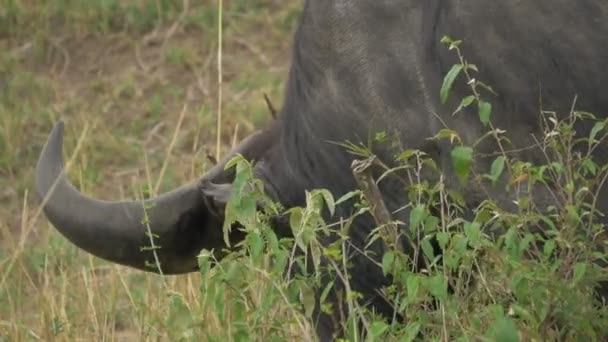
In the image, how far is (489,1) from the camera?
3049mm

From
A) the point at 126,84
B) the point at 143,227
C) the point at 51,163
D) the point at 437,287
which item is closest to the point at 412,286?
the point at 437,287

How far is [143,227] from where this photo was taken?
3477mm

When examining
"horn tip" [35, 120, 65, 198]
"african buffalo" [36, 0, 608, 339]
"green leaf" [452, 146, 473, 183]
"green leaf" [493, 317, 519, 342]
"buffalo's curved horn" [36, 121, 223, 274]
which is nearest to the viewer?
"green leaf" [493, 317, 519, 342]

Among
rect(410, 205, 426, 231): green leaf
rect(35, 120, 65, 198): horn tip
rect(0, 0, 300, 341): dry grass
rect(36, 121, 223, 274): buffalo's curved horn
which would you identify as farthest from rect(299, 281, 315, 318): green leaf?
rect(0, 0, 300, 341): dry grass

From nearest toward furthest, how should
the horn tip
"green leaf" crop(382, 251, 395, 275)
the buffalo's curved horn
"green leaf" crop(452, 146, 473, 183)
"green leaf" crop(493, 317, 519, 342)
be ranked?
"green leaf" crop(493, 317, 519, 342), "green leaf" crop(452, 146, 473, 183), "green leaf" crop(382, 251, 395, 275), the buffalo's curved horn, the horn tip

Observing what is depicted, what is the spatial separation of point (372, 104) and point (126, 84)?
4.06m

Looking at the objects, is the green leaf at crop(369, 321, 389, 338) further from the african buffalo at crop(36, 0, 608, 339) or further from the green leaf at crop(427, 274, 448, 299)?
the african buffalo at crop(36, 0, 608, 339)

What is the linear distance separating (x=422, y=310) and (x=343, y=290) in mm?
473

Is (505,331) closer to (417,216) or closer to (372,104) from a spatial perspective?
(417,216)

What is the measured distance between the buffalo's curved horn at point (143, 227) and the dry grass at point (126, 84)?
1.93 metres

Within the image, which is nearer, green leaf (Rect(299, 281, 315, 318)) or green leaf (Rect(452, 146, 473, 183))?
green leaf (Rect(452, 146, 473, 183))

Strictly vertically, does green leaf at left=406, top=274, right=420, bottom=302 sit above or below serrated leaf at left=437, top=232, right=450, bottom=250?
below

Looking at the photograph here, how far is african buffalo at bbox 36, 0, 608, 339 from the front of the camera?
2.98 m

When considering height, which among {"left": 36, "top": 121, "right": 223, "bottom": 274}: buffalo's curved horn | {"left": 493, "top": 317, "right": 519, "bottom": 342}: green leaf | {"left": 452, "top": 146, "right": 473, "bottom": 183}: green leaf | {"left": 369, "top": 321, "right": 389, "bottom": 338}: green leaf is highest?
{"left": 452, "top": 146, "right": 473, "bottom": 183}: green leaf
